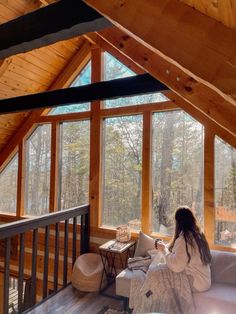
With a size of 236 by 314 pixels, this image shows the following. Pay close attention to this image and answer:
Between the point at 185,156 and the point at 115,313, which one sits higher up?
the point at 185,156

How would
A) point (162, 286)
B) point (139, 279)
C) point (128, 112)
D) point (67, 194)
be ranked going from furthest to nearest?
point (67, 194)
point (128, 112)
point (139, 279)
point (162, 286)

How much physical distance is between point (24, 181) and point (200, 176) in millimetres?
3511

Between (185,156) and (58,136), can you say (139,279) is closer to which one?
(185,156)

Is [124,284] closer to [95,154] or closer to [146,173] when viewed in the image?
[146,173]

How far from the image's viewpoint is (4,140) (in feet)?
17.3

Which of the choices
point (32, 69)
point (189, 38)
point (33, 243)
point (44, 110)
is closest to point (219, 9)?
point (189, 38)

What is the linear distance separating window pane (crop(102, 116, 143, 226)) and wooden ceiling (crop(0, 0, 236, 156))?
1433 mm

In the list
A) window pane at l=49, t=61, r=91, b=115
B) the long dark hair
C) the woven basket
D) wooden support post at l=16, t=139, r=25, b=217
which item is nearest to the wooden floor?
the woven basket

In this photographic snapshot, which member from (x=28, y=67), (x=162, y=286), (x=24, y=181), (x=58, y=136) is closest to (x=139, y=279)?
(x=162, y=286)

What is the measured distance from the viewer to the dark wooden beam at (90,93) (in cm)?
245

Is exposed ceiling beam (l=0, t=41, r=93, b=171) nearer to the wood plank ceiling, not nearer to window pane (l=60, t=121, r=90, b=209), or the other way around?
the wood plank ceiling

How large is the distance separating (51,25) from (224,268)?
291 cm

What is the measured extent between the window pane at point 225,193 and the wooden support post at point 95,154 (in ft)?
6.13

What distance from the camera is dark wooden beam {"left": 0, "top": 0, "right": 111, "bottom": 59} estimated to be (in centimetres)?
147
